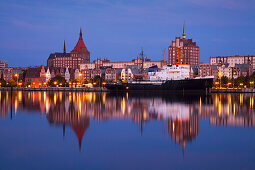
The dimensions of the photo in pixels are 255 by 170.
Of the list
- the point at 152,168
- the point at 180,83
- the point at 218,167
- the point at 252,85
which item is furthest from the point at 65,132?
the point at 252,85

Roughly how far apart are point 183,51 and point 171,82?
370 ft

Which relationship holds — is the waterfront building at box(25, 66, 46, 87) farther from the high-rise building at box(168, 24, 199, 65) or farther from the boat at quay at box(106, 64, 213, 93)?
the high-rise building at box(168, 24, 199, 65)

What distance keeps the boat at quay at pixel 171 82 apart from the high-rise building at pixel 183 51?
10174cm

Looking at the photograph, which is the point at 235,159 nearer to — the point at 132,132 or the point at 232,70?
the point at 132,132

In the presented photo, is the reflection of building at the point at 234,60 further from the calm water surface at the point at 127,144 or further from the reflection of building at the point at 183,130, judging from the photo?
the calm water surface at the point at 127,144

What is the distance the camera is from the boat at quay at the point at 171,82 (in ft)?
256

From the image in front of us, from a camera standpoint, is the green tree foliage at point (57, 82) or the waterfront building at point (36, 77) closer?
the green tree foliage at point (57, 82)

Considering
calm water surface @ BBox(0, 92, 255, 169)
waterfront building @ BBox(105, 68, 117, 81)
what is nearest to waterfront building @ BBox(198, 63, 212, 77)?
waterfront building @ BBox(105, 68, 117, 81)

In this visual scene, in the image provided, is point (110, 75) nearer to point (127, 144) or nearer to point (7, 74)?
point (7, 74)

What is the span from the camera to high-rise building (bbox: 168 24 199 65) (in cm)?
19038

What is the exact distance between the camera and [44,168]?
12547 mm

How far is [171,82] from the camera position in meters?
81.9

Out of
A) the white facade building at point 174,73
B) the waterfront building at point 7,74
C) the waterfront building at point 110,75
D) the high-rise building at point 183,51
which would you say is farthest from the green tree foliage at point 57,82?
the high-rise building at point 183,51

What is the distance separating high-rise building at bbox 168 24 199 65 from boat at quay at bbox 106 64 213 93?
101744 mm
